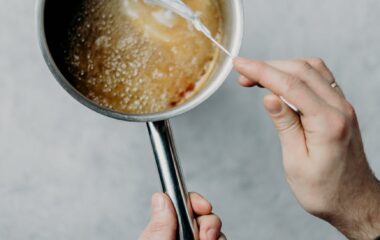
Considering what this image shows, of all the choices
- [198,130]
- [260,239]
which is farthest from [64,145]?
[260,239]

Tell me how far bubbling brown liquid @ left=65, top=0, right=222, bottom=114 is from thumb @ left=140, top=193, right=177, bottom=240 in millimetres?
106

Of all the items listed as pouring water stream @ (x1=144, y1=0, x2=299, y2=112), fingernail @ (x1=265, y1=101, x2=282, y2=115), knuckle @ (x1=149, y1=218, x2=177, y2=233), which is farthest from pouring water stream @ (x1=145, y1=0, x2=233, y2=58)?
knuckle @ (x1=149, y1=218, x2=177, y2=233)

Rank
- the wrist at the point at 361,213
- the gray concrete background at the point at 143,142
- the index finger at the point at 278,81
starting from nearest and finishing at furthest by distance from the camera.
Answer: the index finger at the point at 278,81
the wrist at the point at 361,213
the gray concrete background at the point at 143,142

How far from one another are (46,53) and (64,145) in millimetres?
269

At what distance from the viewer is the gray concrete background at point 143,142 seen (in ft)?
2.98

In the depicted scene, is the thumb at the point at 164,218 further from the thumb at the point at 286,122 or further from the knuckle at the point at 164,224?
the thumb at the point at 286,122

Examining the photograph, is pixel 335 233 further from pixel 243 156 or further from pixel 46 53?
pixel 46 53

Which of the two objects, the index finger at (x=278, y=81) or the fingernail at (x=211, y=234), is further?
the fingernail at (x=211, y=234)

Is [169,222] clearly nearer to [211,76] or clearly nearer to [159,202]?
[159,202]

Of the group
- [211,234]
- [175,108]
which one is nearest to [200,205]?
[211,234]

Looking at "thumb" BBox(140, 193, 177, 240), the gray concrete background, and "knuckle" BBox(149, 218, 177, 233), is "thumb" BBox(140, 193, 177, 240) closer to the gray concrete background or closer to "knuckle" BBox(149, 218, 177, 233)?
"knuckle" BBox(149, 218, 177, 233)

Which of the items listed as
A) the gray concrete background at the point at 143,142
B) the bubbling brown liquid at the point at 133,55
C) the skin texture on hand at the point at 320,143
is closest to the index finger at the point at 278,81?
the skin texture on hand at the point at 320,143

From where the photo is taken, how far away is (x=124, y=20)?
74 cm

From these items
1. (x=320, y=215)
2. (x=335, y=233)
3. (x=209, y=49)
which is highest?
(x=209, y=49)
